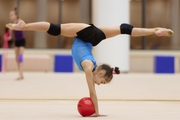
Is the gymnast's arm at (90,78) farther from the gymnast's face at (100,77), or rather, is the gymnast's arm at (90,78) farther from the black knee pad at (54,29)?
the black knee pad at (54,29)

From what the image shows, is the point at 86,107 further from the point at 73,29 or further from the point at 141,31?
the point at 141,31

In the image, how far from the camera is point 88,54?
285 inches

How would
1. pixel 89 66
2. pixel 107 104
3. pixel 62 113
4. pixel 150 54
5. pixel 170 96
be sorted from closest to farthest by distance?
pixel 89 66
pixel 62 113
pixel 107 104
pixel 170 96
pixel 150 54

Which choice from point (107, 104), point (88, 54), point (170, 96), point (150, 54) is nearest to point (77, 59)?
point (88, 54)

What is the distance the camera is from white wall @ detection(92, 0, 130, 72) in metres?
18.3

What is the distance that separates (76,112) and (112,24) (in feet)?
35.5

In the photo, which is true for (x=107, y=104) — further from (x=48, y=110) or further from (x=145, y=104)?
(x=48, y=110)

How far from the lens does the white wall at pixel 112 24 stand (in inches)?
719

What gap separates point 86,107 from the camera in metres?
6.97

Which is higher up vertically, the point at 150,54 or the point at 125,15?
the point at 125,15

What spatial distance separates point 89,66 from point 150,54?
1610cm

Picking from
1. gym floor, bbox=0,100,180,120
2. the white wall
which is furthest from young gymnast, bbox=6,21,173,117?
the white wall

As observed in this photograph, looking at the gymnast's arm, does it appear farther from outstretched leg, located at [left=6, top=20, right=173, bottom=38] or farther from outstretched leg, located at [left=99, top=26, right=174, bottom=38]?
outstretched leg, located at [left=99, top=26, right=174, bottom=38]

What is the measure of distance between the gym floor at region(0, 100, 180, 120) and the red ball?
4.5 inches
